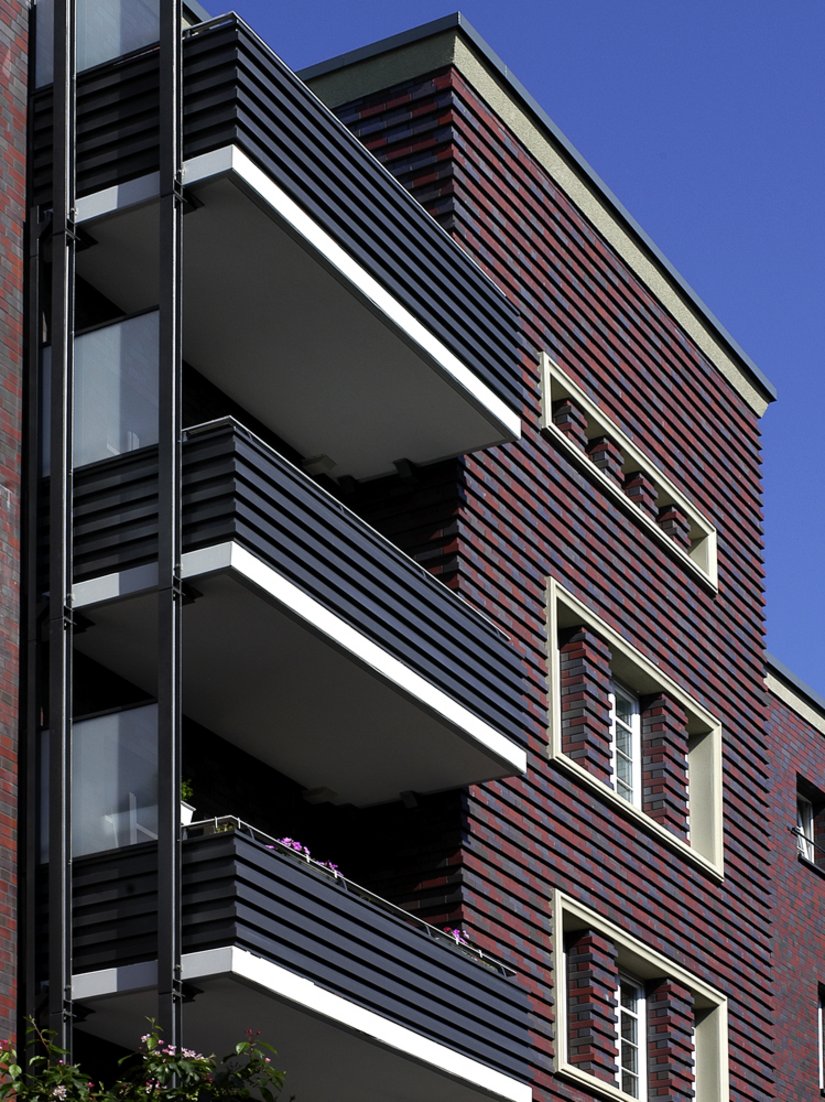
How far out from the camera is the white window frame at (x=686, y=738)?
75.7 feet

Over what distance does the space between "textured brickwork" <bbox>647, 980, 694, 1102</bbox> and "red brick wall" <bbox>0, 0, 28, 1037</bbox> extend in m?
9.15

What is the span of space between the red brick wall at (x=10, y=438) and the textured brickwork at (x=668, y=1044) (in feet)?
30.0

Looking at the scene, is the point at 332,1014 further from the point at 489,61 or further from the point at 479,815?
the point at 489,61

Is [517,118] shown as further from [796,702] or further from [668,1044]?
[796,702]

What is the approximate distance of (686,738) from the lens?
85.1ft

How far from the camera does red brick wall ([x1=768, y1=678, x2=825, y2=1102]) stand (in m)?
30.0

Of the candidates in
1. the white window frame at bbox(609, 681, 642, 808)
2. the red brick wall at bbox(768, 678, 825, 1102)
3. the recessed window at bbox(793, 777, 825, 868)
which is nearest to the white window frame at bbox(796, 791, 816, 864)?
the recessed window at bbox(793, 777, 825, 868)

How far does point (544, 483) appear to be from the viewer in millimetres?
23781

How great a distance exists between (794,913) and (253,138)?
16620mm

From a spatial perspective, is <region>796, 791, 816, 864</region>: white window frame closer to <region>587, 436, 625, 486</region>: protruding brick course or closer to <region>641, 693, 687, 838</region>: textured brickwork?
<region>641, 693, 687, 838</region>: textured brickwork

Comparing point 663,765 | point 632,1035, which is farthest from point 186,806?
point 663,765

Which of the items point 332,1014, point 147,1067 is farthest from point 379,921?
point 147,1067

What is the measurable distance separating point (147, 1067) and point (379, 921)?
331 cm

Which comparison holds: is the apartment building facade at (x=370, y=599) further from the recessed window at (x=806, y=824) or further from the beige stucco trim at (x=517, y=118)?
the recessed window at (x=806, y=824)
